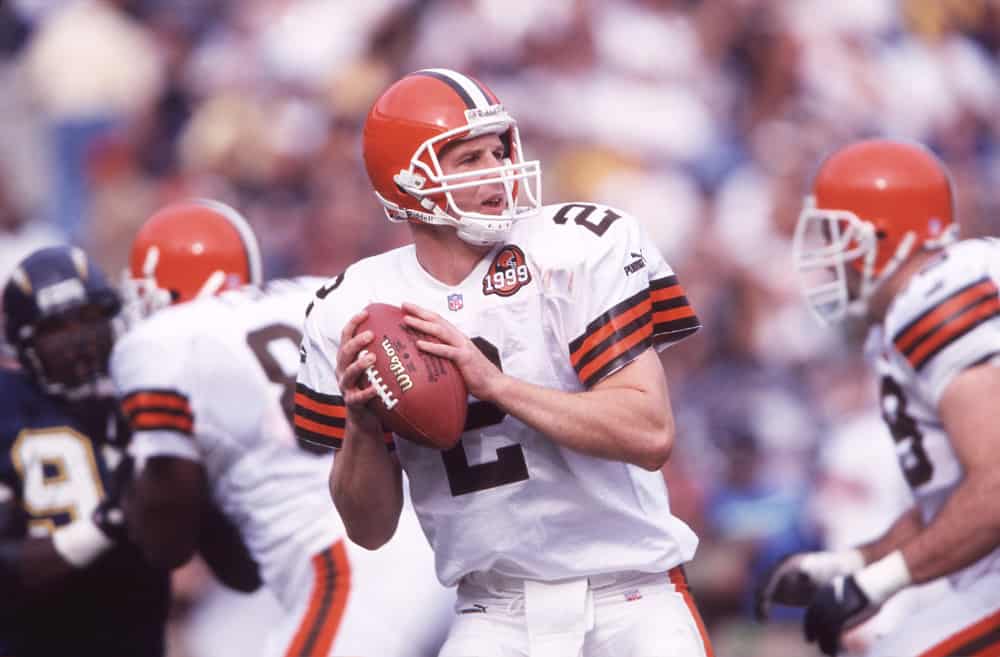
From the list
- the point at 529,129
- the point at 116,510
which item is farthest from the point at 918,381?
the point at 529,129

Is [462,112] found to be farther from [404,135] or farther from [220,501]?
[220,501]

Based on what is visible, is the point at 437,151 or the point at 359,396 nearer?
the point at 359,396

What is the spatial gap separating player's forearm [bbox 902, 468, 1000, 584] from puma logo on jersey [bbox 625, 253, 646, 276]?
95cm

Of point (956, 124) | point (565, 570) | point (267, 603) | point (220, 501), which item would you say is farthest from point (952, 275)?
point (956, 124)

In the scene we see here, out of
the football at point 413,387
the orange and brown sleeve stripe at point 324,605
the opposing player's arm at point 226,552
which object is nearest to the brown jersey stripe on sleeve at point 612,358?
the football at point 413,387

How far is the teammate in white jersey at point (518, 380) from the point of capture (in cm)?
272

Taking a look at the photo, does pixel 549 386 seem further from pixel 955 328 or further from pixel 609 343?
pixel 955 328

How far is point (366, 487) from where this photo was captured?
280 cm

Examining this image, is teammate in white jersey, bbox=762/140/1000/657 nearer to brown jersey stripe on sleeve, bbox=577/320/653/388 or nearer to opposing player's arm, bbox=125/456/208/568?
brown jersey stripe on sleeve, bbox=577/320/653/388

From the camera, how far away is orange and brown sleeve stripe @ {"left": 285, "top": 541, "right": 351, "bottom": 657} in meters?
3.41

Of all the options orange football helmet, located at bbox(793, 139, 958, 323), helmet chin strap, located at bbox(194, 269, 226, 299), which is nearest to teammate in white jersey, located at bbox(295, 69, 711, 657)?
orange football helmet, located at bbox(793, 139, 958, 323)

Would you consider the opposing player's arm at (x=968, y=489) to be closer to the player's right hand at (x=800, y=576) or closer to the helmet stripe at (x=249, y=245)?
the player's right hand at (x=800, y=576)

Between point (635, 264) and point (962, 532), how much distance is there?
1.02 meters

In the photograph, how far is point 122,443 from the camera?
13.5ft
